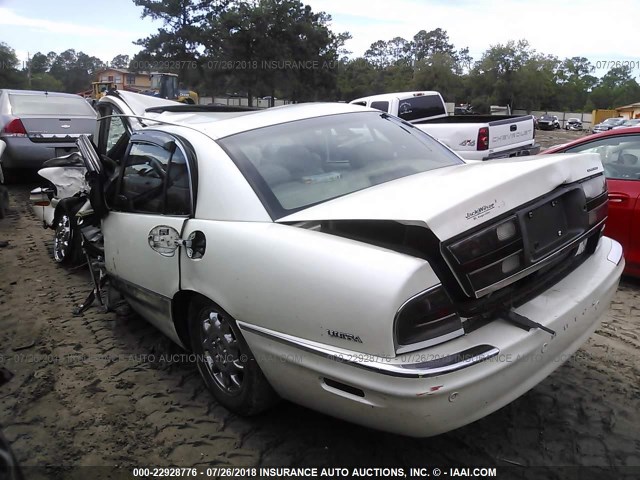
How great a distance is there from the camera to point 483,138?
8.95 metres

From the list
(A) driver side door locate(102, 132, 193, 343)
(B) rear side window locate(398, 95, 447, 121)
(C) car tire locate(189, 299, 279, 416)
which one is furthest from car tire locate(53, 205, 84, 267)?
(B) rear side window locate(398, 95, 447, 121)

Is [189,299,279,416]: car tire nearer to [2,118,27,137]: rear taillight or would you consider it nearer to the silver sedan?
the silver sedan

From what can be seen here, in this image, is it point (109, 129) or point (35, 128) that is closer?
point (109, 129)

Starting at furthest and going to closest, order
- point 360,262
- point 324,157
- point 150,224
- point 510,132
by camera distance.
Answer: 1. point 510,132
2. point 150,224
3. point 324,157
4. point 360,262

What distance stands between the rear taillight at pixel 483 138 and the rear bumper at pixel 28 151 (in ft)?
22.1

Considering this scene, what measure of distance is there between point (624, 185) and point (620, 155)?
16.3 inches

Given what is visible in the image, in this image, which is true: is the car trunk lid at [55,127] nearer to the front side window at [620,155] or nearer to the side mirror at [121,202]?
the side mirror at [121,202]

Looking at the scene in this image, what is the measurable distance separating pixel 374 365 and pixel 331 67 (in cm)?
4143

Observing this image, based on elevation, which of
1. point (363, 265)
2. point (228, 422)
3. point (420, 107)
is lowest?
point (228, 422)

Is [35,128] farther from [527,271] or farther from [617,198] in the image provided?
[527,271]

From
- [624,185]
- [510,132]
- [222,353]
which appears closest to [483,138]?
[510,132]

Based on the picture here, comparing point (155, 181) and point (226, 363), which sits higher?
point (155, 181)

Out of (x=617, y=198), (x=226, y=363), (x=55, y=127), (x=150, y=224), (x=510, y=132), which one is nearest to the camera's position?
(x=226, y=363)

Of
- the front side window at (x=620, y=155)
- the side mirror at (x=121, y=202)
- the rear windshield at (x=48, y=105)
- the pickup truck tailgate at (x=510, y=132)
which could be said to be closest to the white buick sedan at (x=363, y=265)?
the side mirror at (x=121, y=202)
